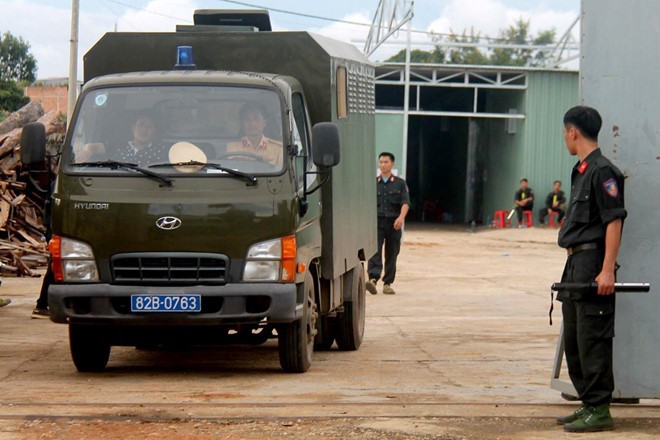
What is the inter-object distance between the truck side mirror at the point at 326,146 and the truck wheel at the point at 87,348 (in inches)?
89.0

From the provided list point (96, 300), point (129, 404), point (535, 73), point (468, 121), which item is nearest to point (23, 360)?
point (96, 300)

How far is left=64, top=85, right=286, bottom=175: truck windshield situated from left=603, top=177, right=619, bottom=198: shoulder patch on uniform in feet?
A: 10.0

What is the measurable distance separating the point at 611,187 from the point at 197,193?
3.37m

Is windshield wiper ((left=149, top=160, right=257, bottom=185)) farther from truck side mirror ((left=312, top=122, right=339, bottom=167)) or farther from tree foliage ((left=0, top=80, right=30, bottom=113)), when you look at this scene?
tree foliage ((left=0, top=80, right=30, bottom=113))

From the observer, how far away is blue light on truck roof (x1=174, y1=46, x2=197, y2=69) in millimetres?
10914

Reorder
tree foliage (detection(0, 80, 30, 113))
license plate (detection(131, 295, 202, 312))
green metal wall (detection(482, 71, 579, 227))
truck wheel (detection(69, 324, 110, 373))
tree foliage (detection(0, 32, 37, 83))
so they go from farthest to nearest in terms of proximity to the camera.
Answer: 1. tree foliage (detection(0, 32, 37, 83))
2. tree foliage (detection(0, 80, 30, 113))
3. green metal wall (detection(482, 71, 579, 227))
4. truck wheel (detection(69, 324, 110, 373))
5. license plate (detection(131, 295, 202, 312))

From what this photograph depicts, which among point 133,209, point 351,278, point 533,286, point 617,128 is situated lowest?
point 533,286

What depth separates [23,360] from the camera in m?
11.3

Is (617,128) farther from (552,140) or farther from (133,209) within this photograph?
(552,140)

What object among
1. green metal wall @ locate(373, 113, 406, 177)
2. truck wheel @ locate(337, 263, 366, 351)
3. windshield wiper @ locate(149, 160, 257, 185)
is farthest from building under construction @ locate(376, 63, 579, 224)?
windshield wiper @ locate(149, 160, 257, 185)

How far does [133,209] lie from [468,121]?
44.9 m

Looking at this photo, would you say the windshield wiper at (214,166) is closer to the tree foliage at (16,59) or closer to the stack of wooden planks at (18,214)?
the stack of wooden planks at (18,214)

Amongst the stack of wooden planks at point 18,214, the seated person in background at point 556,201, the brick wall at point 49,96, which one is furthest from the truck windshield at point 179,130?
the brick wall at point 49,96

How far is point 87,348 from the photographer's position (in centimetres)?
1041
